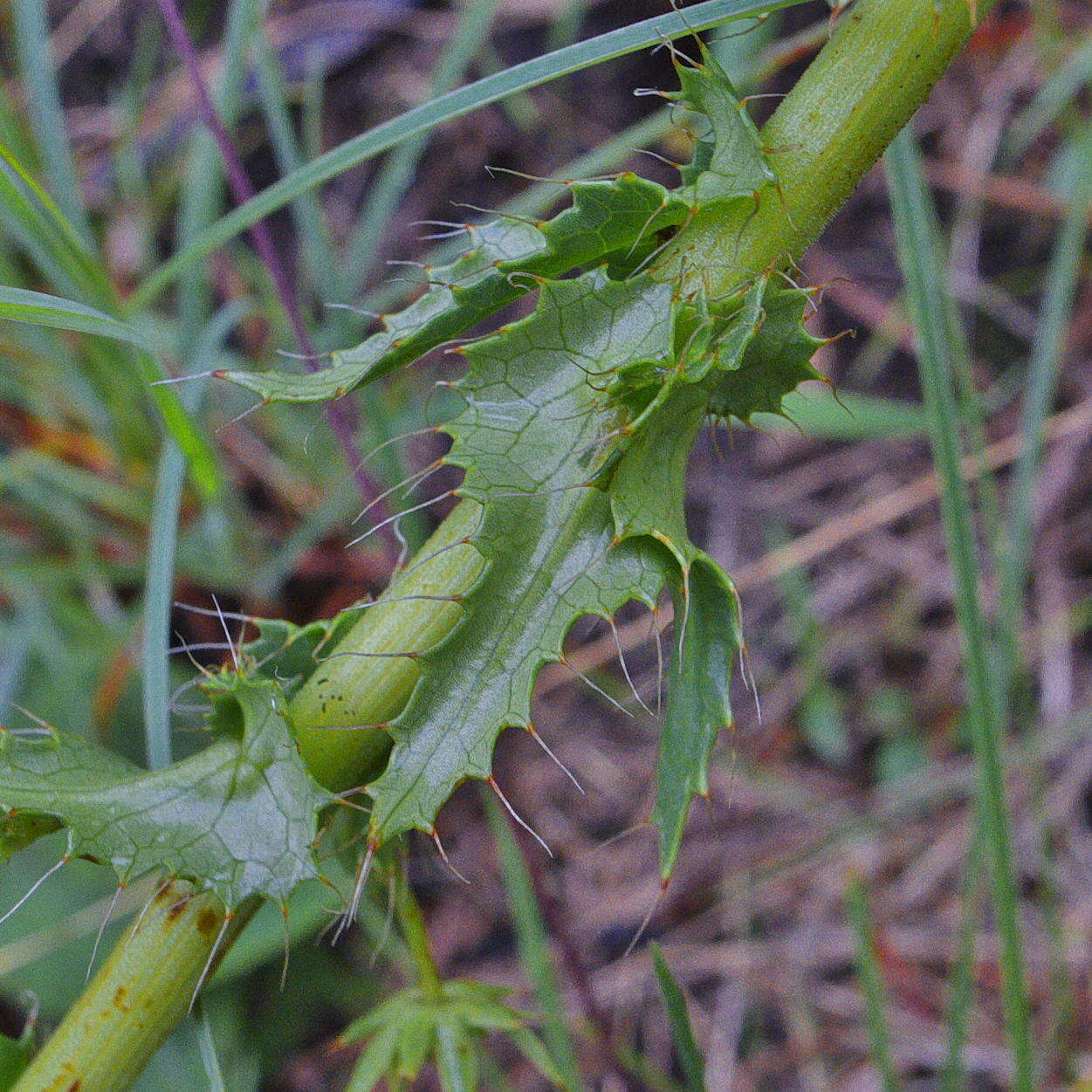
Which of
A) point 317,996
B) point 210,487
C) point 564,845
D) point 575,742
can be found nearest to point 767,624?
point 575,742

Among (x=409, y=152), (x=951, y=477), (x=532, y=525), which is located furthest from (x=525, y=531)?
(x=409, y=152)

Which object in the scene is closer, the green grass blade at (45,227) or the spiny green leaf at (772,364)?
the spiny green leaf at (772,364)

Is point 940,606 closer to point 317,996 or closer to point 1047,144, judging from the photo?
point 1047,144

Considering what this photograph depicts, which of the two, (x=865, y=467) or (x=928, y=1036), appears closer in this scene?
(x=928, y=1036)

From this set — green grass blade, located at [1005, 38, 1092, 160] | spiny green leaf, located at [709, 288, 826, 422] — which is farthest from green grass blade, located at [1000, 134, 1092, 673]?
spiny green leaf, located at [709, 288, 826, 422]

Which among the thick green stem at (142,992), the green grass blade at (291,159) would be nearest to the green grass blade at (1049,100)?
the green grass blade at (291,159)

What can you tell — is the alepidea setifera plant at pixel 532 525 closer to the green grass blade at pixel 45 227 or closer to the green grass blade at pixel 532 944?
the green grass blade at pixel 45 227
